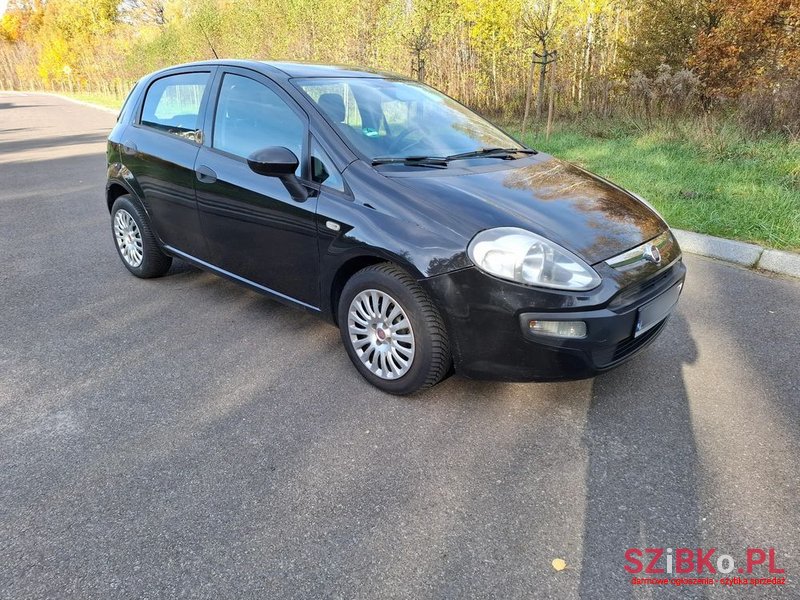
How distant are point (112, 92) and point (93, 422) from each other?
47579mm

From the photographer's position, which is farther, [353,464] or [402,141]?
[402,141]


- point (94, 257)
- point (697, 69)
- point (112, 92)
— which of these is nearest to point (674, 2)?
point (697, 69)

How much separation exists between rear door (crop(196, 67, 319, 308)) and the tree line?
23.5 feet

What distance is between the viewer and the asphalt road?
1931mm

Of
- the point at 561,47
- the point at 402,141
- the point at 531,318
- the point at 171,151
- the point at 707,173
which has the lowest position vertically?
the point at 707,173

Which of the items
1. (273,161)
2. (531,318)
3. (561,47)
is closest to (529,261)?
(531,318)

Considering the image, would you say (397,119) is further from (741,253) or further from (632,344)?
(741,253)

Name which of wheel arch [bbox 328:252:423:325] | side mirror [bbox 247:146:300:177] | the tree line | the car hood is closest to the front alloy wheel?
wheel arch [bbox 328:252:423:325]

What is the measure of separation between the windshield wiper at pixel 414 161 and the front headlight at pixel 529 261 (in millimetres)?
732

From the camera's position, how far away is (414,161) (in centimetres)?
312

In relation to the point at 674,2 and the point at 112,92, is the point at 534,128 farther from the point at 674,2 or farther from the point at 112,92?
the point at 112,92

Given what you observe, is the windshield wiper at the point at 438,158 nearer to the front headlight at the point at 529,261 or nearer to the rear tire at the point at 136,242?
the front headlight at the point at 529,261

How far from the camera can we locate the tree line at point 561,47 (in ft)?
30.2

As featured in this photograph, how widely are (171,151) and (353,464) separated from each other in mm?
2643
